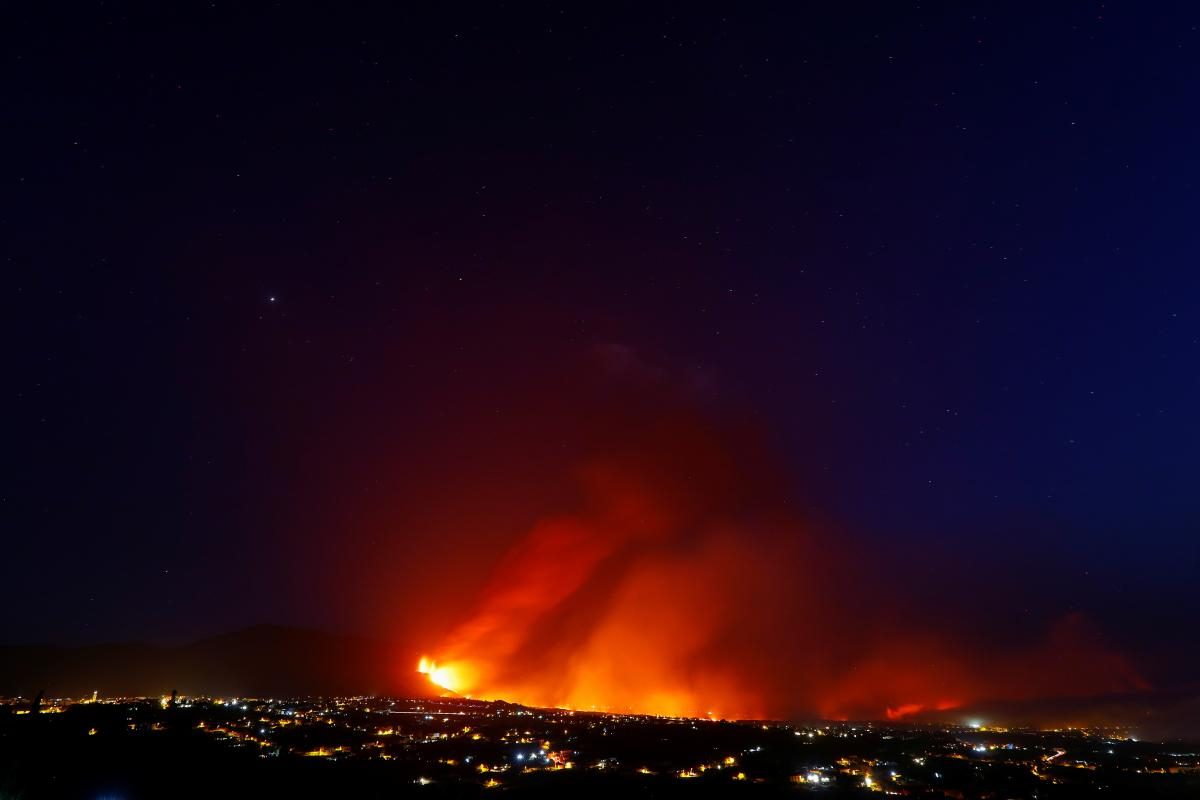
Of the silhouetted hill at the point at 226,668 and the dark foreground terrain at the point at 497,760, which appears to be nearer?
the dark foreground terrain at the point at 497,760

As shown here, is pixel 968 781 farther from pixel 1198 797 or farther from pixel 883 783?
pixel 1198 797

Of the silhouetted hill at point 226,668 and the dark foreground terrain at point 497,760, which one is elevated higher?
the silhouetted hill at point 226,668

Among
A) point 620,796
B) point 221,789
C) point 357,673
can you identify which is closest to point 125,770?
point 221,789

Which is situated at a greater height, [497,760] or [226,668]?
[226,668]

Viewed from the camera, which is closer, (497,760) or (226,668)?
(497,760)
